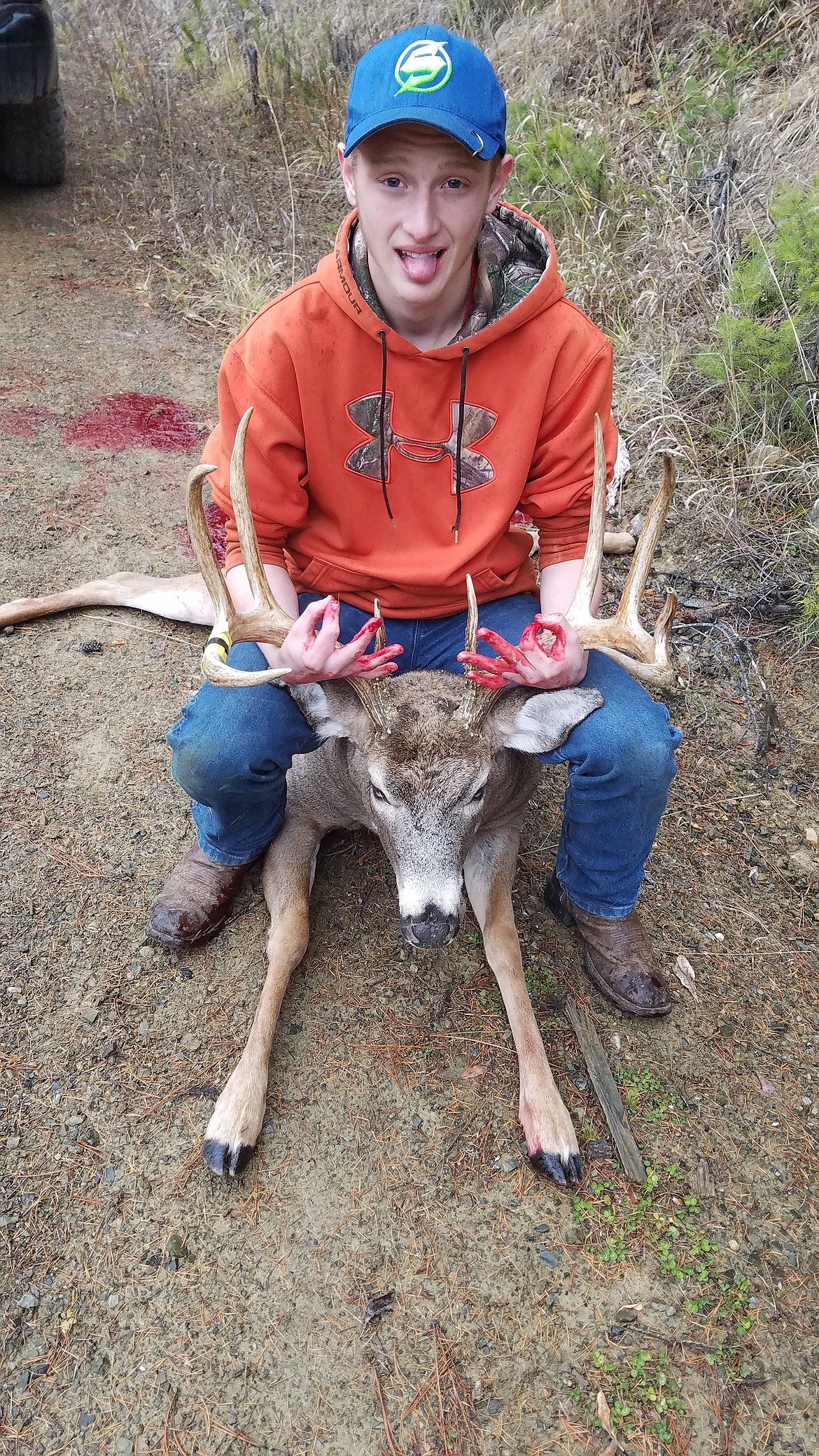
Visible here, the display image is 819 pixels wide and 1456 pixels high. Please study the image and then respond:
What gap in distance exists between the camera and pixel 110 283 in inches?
271

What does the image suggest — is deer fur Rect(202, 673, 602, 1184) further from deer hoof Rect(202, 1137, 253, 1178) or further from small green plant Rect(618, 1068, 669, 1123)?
small green plant Rect(618, 1068, 669, 1123)

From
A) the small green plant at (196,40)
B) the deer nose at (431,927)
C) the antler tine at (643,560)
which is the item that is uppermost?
the small green plant at (196,40)

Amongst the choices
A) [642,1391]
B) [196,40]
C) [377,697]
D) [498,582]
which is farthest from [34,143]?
[642,1391]

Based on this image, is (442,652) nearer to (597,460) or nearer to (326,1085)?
(597,460)

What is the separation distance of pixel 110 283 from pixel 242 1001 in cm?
584

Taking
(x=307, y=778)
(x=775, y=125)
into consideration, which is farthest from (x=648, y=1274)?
(x=775, y=125)

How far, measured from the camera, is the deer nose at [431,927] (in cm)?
256

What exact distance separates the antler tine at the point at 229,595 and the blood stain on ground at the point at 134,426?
3248 mm

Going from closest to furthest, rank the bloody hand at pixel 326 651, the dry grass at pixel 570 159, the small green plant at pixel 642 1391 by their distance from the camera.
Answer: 1. the small green plant at pixel 642 1391
2. the bloody hand at pixel 326 651
3. the dry grass at pixel 570 159

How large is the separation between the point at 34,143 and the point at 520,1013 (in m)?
7.51

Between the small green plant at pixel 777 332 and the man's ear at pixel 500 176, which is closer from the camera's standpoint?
the man's ear at pixel 500 176

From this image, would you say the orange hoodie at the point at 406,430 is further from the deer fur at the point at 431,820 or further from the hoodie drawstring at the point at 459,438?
the deer fur at the point at 431,820

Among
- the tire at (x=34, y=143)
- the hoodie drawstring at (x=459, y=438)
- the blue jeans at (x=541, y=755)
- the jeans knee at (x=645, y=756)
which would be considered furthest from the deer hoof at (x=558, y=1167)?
the tire at (x=34, y=143)

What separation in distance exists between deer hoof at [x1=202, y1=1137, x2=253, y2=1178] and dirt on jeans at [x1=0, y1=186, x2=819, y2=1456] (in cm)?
4
